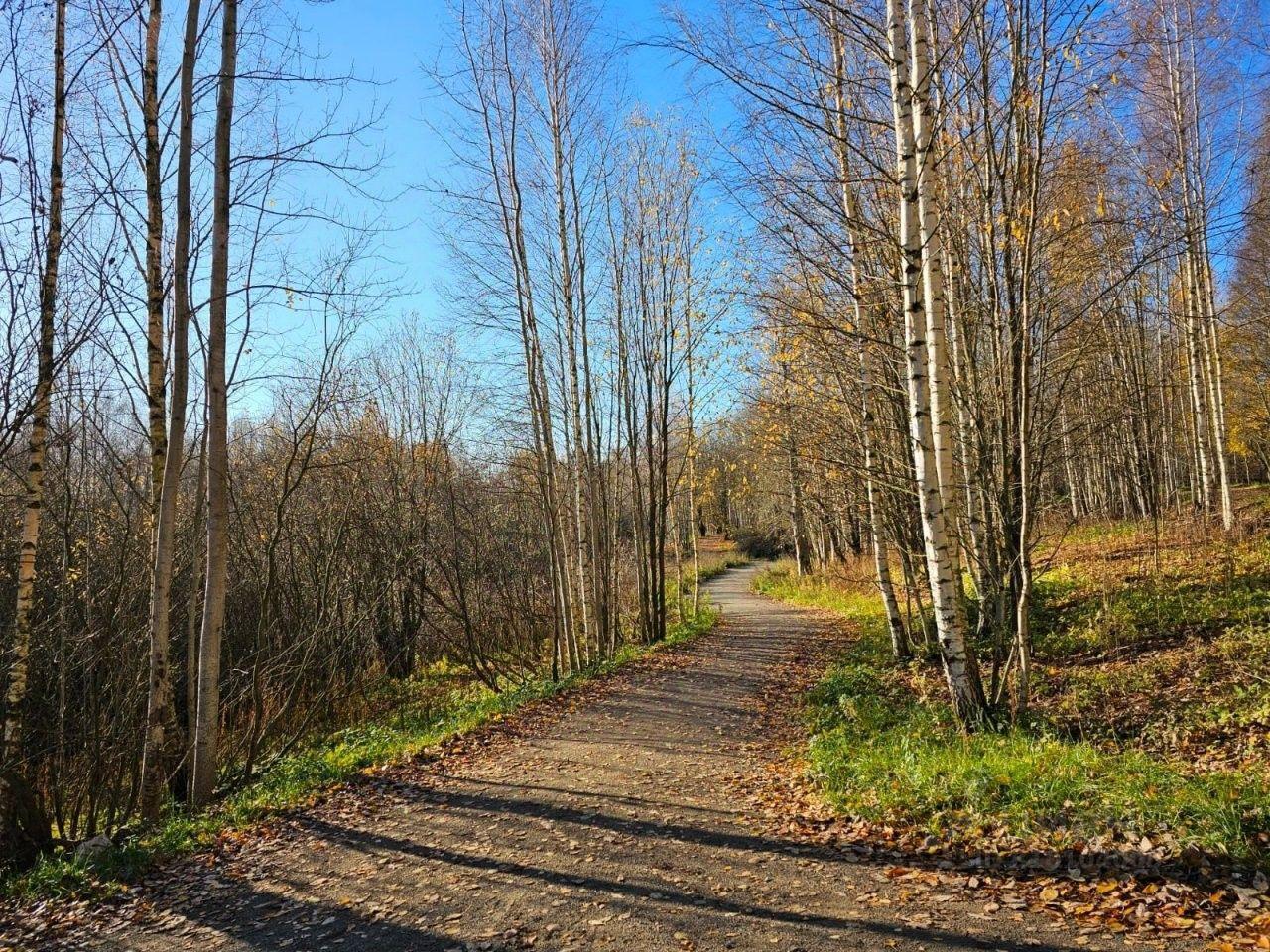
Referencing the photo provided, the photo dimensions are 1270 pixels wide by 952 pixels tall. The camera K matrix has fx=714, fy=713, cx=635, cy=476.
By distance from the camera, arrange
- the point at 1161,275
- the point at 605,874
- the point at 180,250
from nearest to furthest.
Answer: the point at 605,874, the point at 180,250, the point at 1161,275

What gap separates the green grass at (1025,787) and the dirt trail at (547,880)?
2.56 ft

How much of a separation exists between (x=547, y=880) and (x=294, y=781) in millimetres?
4078

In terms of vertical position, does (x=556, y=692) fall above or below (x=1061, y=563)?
below

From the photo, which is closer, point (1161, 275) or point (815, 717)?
point (815, 717)

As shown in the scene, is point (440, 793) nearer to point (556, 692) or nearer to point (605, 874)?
point (605, 874)

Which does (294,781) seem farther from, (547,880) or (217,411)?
(547,880)

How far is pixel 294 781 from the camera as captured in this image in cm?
723

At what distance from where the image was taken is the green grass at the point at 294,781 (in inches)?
204

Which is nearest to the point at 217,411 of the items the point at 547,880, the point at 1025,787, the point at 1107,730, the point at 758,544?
the point at 547,880

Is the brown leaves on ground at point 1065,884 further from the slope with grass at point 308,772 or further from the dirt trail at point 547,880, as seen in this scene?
the slope with grass at point 308,772

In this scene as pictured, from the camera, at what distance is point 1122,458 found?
69.7 ft

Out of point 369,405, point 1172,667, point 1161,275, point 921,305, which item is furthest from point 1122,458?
point 369,405

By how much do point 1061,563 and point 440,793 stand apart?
1270 cm

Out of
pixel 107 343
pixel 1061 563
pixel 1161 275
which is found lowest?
pixel 1061 563
